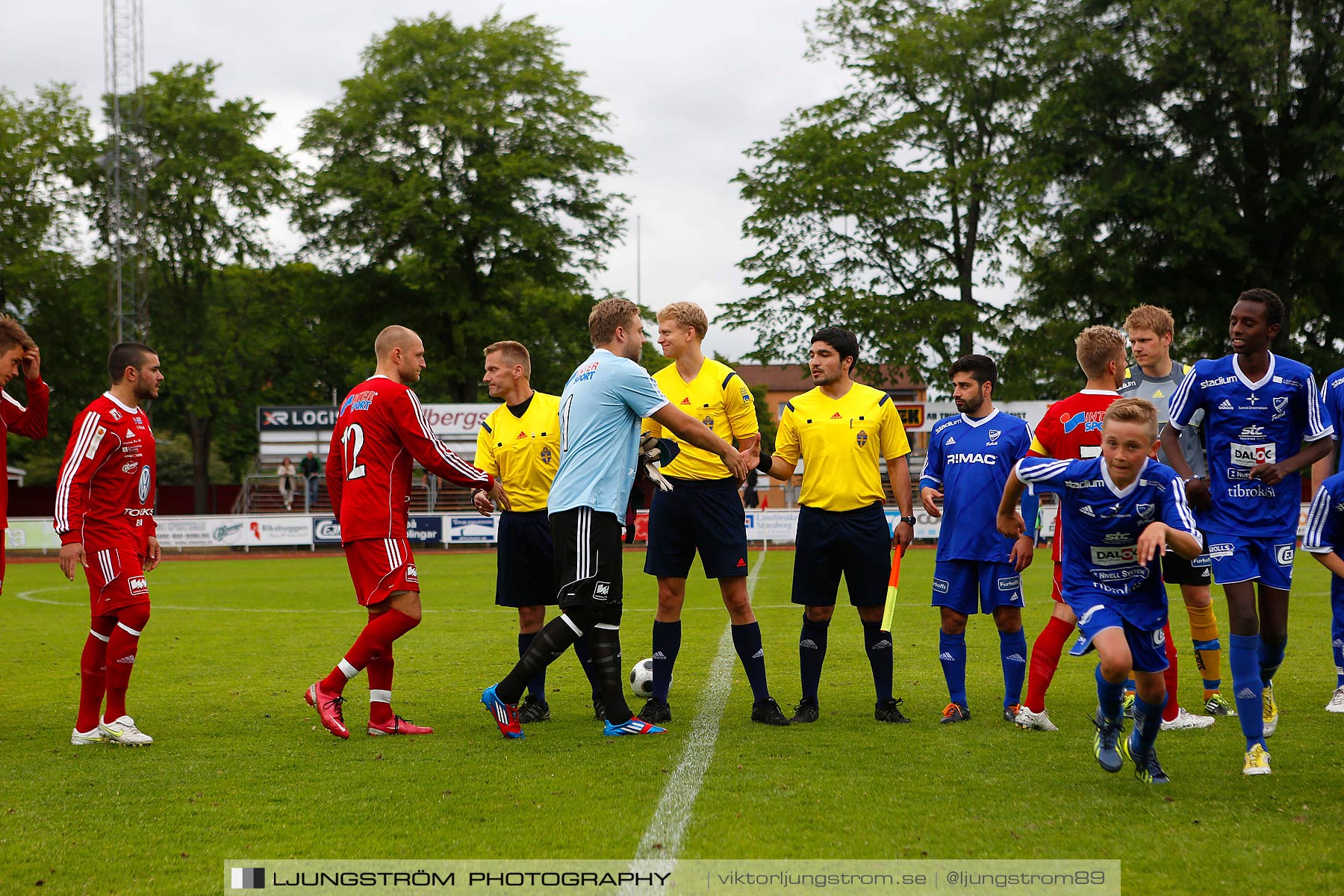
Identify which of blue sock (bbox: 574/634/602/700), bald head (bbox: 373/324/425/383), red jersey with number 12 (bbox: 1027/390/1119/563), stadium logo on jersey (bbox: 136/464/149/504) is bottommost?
blue sock (bbox: 574/634/602/700)

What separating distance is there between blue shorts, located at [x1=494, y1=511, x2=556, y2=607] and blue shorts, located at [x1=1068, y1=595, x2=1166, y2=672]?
135 inches

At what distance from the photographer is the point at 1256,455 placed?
5938mm

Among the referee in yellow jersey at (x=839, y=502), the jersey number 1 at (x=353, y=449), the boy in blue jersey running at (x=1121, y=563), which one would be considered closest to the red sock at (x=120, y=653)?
the jersey number 1 at (x=353, y=449)

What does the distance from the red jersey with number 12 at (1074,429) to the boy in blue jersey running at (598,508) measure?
5.57 ft

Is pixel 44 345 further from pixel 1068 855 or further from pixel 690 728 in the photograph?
pixel 1068 855

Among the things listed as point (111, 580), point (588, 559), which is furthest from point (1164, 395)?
point (111, 580)

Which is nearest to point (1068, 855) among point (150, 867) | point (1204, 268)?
point (150, 867)

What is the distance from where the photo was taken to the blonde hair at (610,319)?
6.65 metres

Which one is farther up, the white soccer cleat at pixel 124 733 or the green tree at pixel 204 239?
the green tree at pixel 204 239

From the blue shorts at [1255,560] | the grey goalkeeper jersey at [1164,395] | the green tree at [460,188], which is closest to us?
the blue shorts at [1255,560]

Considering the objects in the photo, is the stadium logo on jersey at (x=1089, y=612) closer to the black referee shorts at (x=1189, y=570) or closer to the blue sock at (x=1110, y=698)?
the blue sock at (x=1110, y=698)

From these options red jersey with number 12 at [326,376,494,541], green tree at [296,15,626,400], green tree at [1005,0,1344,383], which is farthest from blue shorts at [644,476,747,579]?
green tree at [296,15,626,400]

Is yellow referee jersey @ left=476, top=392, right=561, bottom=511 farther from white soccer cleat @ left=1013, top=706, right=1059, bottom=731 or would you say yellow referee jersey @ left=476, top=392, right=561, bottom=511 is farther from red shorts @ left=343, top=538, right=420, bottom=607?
white soccer cleat @ left=1013, top=706, right=1059, bottom=731

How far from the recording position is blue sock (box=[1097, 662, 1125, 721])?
5062mm
